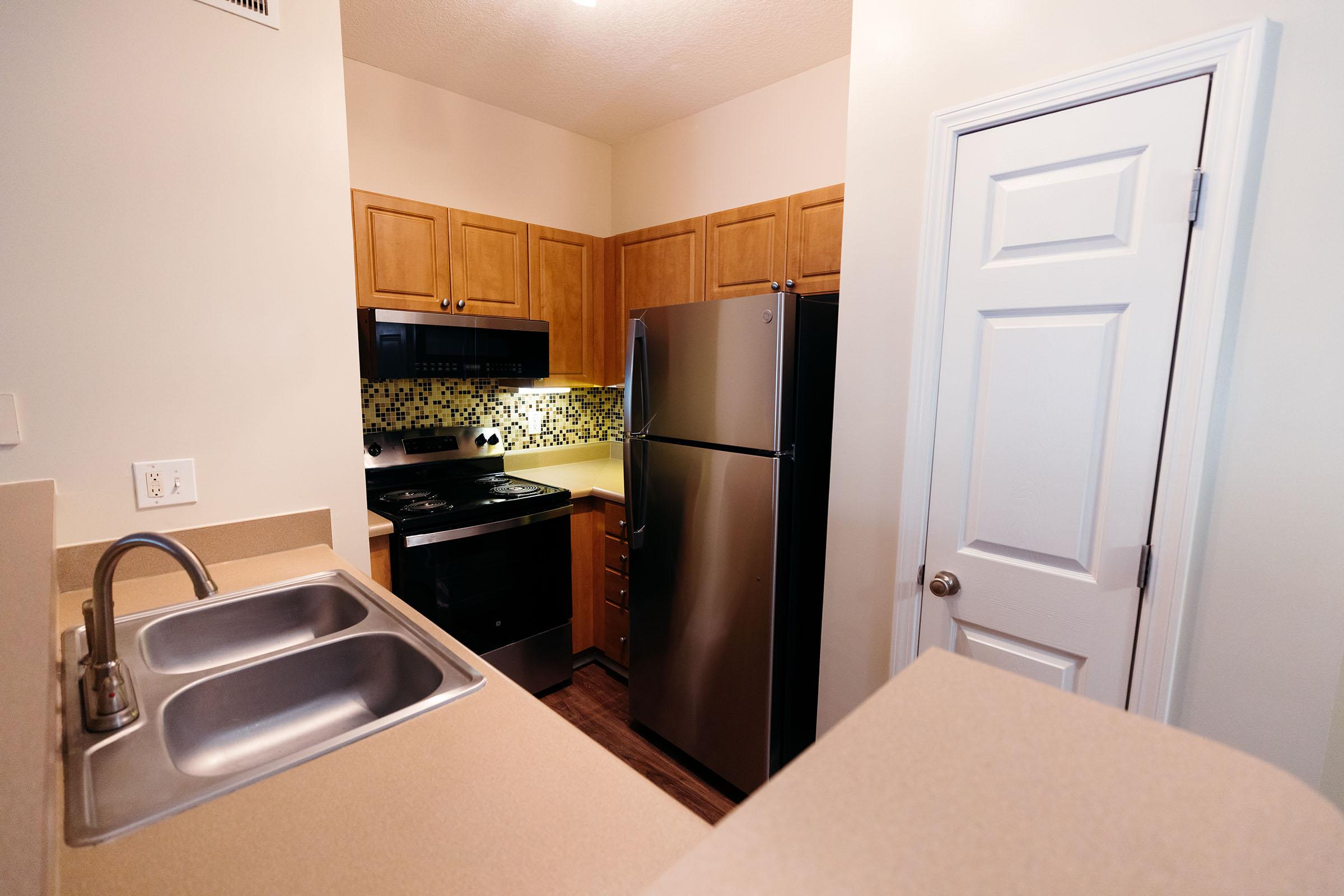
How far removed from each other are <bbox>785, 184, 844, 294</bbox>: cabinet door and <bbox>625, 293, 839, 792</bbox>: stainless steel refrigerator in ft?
1.01

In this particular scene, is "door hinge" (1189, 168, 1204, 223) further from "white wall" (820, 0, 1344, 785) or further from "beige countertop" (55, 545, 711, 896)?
"beige countertop" (55, 545, 711, 896)

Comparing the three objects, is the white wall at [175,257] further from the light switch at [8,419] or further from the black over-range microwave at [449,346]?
the black over-range microwave at [449,346]

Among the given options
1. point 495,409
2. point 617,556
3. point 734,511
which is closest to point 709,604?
point 734,511

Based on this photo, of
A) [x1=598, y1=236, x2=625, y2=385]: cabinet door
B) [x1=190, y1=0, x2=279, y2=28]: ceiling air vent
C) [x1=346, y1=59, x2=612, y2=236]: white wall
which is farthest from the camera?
[x1=598, y1=236, x2=625, y2=385]: cabinet door

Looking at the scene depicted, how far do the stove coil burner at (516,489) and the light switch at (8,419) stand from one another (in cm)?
149

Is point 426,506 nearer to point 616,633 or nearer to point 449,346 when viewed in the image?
point 449,346

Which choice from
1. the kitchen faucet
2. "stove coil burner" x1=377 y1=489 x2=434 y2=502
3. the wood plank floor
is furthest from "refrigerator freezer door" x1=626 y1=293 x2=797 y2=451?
the kitchen faucet

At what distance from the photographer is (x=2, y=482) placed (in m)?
1.20

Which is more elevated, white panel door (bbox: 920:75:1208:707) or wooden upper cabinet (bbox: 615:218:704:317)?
wooden upper cabinet (bbox: 615:218:704:317)

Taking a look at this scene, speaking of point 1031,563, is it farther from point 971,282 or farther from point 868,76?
point 868,76

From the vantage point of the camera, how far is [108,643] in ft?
2.73

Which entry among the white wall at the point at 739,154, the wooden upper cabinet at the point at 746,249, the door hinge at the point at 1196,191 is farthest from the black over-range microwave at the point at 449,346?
the door hinge at the point at 1196,191

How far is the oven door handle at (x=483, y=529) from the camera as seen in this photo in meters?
2.24

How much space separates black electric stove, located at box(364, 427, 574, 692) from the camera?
2.29 meters
